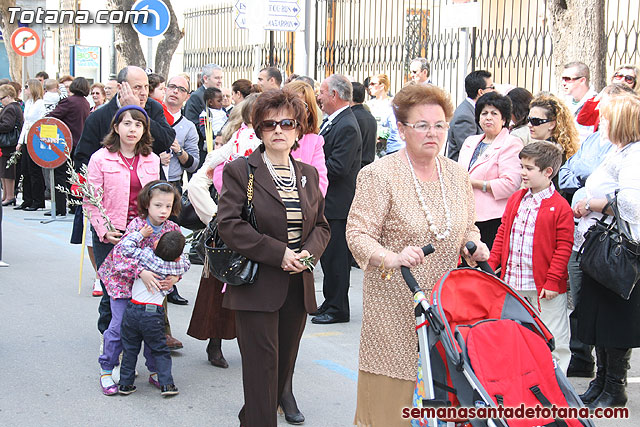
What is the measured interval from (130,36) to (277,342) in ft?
48.1

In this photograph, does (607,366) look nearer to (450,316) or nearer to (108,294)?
(450,316)

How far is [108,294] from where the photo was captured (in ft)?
18.7

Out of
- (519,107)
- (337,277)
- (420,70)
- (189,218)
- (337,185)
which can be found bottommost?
(337,277)

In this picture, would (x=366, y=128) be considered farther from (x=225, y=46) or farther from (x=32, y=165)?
(x=225, y=46)

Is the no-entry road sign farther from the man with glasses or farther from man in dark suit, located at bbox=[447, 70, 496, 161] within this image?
man in dark suit, located at bbox=[447, 70, 496, 161]

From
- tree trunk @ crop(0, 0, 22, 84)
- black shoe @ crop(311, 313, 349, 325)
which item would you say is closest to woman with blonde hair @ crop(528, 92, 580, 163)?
black shoe @ crop(311, 313, 349, 325)

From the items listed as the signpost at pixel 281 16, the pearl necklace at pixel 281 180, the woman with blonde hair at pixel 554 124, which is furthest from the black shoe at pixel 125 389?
the signpost at pixel 281 16

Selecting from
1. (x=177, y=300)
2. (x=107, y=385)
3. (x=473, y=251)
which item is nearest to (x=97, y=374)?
(x=107, y=385)

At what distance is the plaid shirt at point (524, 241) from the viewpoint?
5.45 meters

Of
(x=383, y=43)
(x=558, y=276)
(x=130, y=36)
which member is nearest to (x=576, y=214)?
(x=558, y=276)

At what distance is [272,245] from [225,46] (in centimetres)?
1777

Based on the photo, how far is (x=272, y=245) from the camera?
13.5 feet

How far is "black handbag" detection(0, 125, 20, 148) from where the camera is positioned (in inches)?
572

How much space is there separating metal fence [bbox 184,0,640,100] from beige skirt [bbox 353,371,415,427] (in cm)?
791
